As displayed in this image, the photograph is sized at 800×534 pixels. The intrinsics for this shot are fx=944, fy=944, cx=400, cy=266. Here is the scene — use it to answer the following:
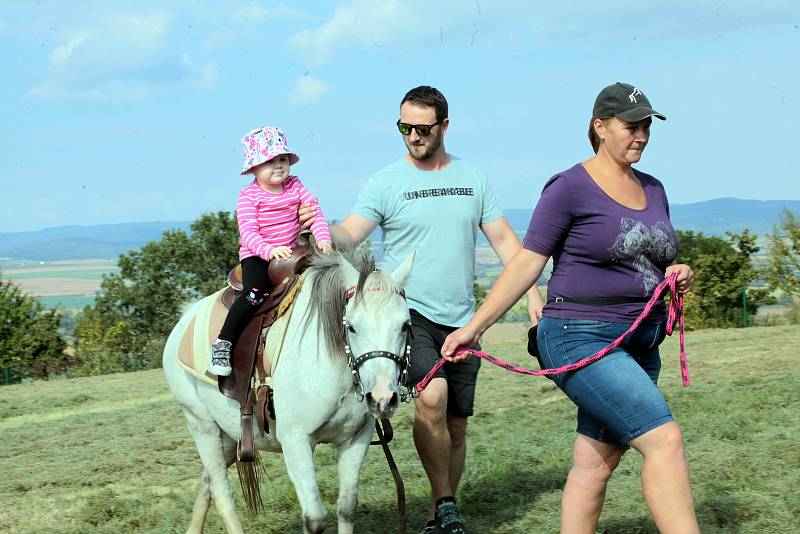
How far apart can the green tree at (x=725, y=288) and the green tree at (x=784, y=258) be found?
1.74 ft

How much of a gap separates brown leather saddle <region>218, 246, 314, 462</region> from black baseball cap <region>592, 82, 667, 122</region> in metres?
1.73

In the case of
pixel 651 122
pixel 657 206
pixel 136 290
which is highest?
pixel 651 122

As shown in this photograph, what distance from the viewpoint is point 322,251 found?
488cm

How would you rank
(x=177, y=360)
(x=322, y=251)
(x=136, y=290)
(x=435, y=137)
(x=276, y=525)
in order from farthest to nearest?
(x=136, y=290) → (x=276, y=525) → (x=177, y=360) → (x=435, y=137) → (x=322, y=251)

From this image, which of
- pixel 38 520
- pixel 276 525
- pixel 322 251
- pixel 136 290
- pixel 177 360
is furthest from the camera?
pixel 136 290

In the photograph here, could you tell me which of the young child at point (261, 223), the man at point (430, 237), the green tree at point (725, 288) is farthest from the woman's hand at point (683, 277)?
the green tree at point (725, 288)

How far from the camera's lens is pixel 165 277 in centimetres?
5025

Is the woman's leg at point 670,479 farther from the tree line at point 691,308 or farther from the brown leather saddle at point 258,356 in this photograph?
the tree line at point 691,308

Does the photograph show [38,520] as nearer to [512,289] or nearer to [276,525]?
[276,525]

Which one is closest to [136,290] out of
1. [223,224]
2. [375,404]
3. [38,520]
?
[223,224]

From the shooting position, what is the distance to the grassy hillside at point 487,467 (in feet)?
19.1

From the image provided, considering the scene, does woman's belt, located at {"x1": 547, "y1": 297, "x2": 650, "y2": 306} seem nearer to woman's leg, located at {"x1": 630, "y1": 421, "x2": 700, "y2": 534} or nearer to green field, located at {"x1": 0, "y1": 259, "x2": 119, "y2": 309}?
woman's leg, located at {"x1": 630, "y1": 421, "x2": 700, "y2": 534}

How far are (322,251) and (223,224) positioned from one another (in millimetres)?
46973

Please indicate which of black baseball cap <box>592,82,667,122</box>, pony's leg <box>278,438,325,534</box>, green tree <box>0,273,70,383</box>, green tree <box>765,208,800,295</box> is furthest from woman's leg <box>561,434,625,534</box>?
green tree <box>0,273,70,383</box>
